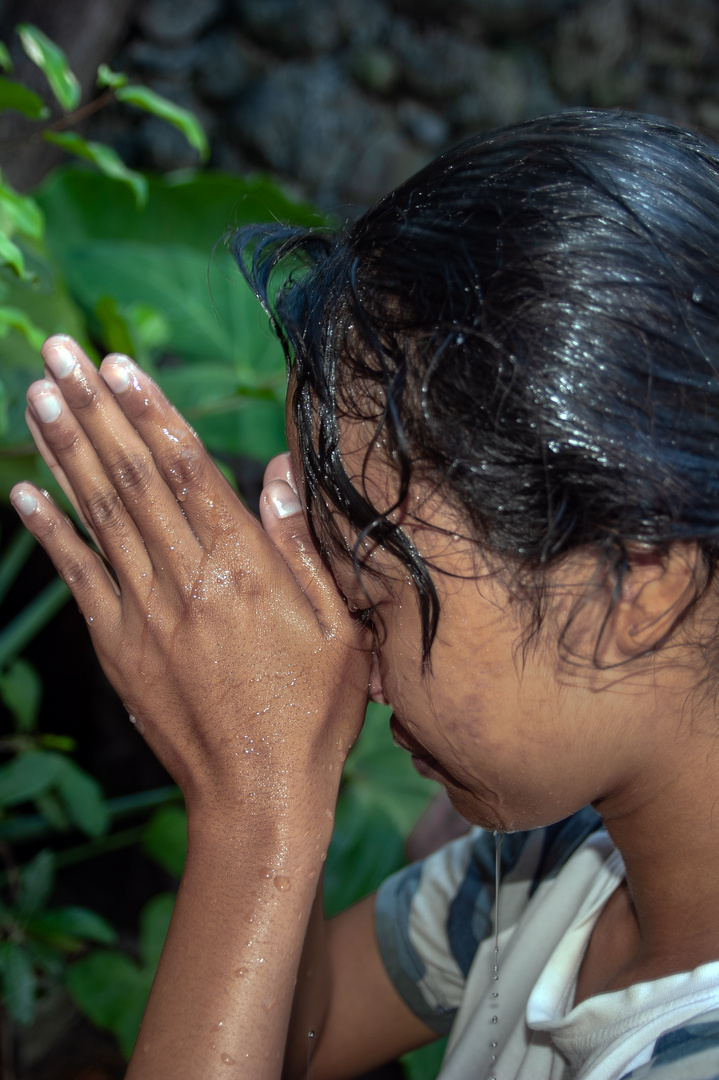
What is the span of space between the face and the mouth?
0.04 m

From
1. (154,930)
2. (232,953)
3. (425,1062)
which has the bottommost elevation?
(154,930)

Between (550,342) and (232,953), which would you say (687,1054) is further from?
(550,342)

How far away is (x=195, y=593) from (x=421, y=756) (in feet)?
1.09

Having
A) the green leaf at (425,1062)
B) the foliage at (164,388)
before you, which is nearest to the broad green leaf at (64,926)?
the foliage at (164,388)

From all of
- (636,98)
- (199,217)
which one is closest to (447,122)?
(636,98)

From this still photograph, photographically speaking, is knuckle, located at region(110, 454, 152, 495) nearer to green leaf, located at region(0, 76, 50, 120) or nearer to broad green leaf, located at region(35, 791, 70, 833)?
green leaf, located at region(0, 76, 50, 120)

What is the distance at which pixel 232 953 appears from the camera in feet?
2.98

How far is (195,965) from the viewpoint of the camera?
0.92 m

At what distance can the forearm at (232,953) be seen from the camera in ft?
2.88

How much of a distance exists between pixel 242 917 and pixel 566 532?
0.54m

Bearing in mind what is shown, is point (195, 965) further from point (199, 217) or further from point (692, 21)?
point (692, 21)

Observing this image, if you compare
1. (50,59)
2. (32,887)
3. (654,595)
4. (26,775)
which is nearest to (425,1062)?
(32,887)

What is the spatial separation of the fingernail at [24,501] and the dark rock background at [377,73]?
331 cm

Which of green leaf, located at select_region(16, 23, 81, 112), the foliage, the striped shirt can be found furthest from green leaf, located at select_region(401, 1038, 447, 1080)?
green leaf, located at select_region(16, 23, 81, 112)
